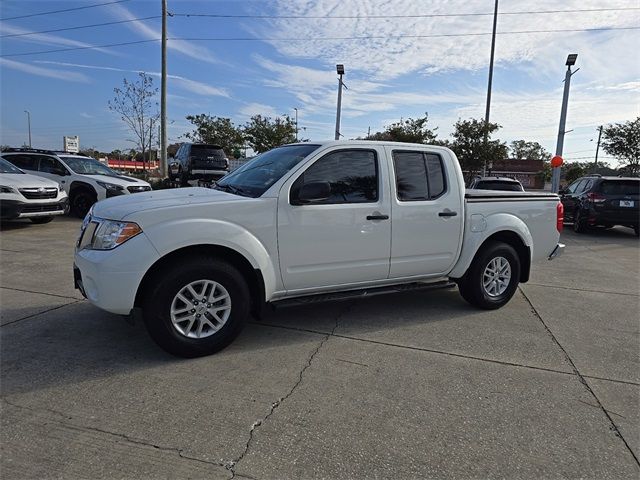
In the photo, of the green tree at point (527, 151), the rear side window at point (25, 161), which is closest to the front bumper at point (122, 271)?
the rear side window at point (25, 161)

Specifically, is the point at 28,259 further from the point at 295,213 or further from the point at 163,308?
the point at 295,213

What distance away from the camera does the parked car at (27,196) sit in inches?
359

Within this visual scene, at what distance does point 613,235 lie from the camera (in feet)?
43.7

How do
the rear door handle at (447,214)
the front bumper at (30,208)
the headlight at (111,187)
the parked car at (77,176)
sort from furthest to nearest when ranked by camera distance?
the parked car at (77,176)
the headlight at (111,187)
the front bumper at (30,208)
the rear door handle at (447,214)

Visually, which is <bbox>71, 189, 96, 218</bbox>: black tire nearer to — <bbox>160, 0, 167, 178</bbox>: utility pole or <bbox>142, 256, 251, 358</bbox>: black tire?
<bbox>142, 256, 251, 358</bbox>: black tire

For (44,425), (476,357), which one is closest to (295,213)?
(476,357)

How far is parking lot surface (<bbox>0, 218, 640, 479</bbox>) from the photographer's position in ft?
8.17

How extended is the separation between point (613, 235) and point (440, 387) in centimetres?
1279

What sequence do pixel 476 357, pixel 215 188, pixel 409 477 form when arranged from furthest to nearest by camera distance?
pixel 215 188, pixel 476 357, pixel 409 477

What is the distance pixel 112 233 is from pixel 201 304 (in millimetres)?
900

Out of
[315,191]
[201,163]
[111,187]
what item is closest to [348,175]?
[315,191]

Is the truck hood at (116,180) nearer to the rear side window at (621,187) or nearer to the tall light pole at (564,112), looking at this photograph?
the rear side window at (621,187)

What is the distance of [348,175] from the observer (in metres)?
4.33

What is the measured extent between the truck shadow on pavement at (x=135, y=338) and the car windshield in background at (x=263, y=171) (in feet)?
4.60
